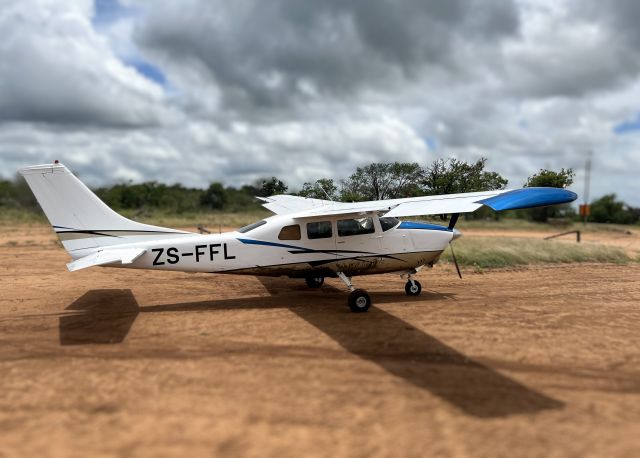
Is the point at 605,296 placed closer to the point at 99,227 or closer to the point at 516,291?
the point at 516,291

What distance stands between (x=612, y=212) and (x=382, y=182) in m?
57.9

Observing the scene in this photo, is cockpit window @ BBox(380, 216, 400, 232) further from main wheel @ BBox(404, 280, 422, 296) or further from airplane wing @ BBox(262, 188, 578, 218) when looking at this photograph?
main wheel @ BBox(404, 280, 422, 296)

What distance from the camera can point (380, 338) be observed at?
7551 mm

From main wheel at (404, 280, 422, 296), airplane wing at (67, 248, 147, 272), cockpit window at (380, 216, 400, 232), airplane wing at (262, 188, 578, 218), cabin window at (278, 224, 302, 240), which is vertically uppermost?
airplane wing at (262, 188, 578, 218)

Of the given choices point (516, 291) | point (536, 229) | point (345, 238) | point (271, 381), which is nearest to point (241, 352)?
point (271, 381)

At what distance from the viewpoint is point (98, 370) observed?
6.06 metres

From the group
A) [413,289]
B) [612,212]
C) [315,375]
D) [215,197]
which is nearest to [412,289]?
[413,289]

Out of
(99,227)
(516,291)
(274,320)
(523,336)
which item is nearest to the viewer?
(523,336)

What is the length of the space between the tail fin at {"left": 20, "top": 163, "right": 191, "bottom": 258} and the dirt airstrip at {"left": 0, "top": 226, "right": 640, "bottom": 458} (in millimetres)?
1529

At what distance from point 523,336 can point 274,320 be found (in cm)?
473

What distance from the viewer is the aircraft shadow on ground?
5254 millimetres

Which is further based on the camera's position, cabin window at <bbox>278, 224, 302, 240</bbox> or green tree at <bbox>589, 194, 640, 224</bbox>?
green tree at <bbox>589, 194, 640, 224</bbox>

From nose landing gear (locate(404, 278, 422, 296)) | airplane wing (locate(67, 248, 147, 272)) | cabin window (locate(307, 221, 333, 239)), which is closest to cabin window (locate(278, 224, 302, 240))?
cabin window (locate(307, 221, 333, 239))

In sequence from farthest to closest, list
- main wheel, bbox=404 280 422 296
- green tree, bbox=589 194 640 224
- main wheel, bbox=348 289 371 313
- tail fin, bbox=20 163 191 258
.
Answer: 1. green tree, bbox=589 194 640 224
2. main wheel, bbox=404 280 422 296
3. main wheel, bbox=348 289 371 313
4. tail fin, bbox=20 163 191 258
